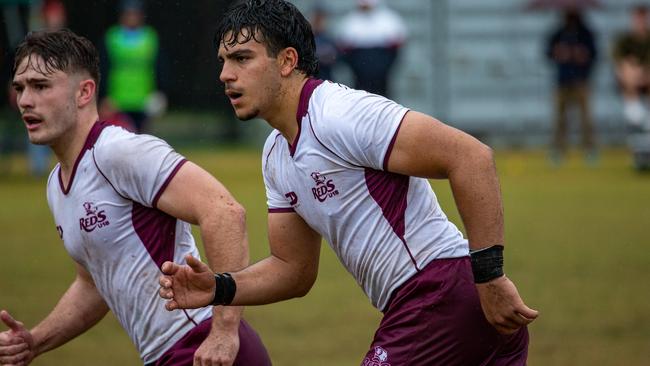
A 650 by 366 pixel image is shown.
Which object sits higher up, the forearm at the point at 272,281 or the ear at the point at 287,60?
the ear at the point at 287,60

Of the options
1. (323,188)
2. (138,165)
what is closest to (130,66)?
(138,165)

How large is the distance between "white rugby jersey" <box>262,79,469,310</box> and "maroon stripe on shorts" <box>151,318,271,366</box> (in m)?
0.50

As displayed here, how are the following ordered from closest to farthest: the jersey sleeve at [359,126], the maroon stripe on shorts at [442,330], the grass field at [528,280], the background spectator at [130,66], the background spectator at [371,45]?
the jersey sleeve at [359,126] → the maroon stripe on shorts at [442,330] → the grass field at [528,280] → the background spectator at [130,66] → the background spectator at [371,45]

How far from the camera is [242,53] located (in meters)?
4.43

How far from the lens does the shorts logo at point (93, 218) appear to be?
4.69 m

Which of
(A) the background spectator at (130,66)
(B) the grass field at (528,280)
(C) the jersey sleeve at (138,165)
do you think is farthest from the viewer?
(A) the background spectator at (130,66)

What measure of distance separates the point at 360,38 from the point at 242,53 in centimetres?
1591

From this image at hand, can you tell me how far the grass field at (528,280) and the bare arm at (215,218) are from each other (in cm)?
330

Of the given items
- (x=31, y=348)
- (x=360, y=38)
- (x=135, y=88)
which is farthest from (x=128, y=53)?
(x=31, y=348)

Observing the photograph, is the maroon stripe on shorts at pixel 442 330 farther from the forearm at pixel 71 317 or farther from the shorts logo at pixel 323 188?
the forearm at pixel 71 317

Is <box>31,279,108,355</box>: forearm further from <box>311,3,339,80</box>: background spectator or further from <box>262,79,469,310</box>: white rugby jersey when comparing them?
<box>311,3,339,80</box>: background spectator

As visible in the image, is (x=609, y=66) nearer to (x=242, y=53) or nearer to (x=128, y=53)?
(x=128, y=53)

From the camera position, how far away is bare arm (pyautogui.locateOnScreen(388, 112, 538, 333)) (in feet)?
13.5

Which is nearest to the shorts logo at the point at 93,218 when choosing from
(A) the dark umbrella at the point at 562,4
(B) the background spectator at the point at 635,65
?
(B) the background spectator at the point at 635,65
